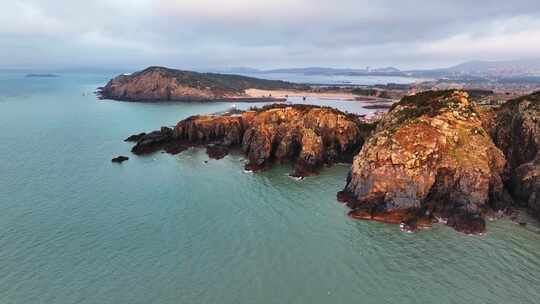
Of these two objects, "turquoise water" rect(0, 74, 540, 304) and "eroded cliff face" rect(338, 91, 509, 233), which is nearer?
"turquoise water" rect(0, 74, 540, 304)

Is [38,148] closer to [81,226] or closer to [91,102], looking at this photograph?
[81,226]

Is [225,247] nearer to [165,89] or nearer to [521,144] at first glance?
[521,144]

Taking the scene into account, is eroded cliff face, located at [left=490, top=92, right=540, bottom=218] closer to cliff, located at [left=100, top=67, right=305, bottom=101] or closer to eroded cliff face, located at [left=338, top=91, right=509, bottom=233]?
eroded cliff face, located at [left=338, top=91, right=509, bottom=233]

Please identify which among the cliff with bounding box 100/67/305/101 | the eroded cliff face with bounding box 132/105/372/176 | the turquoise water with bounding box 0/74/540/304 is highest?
the cliff with bounding box 100/67/305/101

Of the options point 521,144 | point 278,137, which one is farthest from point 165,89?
point 521,144

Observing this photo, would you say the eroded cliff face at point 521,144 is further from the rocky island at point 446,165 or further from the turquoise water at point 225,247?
the turquoise water at point 225,247

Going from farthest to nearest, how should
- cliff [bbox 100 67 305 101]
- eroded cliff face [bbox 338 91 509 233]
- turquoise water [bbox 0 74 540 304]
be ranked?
1. cliff [bbox 100 67 305 101]
2. eroded cliff face [bbox 338 91 509 233]
3. turquoise water [bbox 0 74 540 304]

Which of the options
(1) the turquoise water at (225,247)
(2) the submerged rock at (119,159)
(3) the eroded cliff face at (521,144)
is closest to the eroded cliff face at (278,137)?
(2) the submerged rock at (119,159)

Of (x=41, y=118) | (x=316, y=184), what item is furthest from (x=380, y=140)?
(x=41, y=118)

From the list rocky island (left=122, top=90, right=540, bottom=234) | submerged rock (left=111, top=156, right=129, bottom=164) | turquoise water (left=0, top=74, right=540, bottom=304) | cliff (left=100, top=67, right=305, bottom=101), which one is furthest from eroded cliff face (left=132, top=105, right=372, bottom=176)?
cliff (left=100, top=67, right=305, bottom=101)
